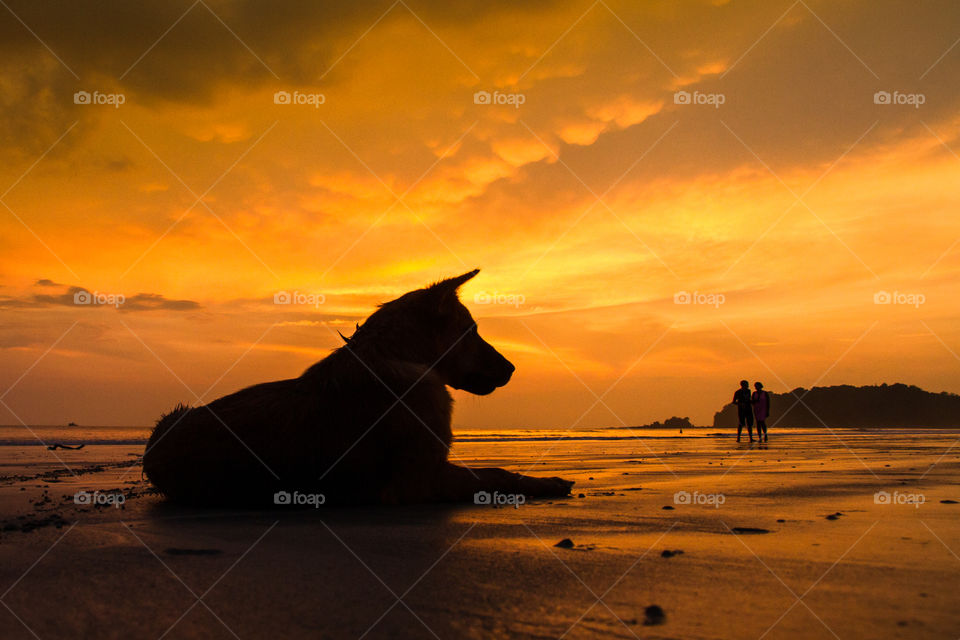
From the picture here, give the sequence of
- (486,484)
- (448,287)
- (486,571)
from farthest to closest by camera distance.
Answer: (448,287)
(486,484)
(486,571)

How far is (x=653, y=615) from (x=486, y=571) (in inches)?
30.1

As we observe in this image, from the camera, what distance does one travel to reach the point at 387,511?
4480 mm

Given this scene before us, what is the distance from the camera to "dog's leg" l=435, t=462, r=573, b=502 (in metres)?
5.12

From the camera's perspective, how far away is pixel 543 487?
5406 mm

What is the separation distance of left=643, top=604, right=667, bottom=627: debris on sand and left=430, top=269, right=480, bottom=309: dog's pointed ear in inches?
162

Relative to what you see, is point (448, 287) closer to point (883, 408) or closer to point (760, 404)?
point (760, 404)

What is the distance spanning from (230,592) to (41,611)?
556 mm

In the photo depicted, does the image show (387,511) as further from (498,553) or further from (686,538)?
(686,538)

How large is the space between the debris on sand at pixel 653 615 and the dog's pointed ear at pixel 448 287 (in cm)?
412

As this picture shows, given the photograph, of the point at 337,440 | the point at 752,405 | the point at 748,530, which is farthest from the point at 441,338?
the point at 752,405

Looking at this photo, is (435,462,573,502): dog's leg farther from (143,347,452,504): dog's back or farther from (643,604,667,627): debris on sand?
(643,604,667,627): debris on sand

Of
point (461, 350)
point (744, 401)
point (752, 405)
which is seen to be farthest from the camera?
point (744, 401)

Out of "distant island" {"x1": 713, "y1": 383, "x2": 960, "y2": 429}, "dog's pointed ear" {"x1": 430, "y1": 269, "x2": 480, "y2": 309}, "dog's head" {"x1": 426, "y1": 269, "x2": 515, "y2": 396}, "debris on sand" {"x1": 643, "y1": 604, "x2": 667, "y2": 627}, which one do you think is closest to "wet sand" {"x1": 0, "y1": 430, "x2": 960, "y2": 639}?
"debris on sand" {"x1": 643, "y1": 604, "x2": 667, "y2": 627}

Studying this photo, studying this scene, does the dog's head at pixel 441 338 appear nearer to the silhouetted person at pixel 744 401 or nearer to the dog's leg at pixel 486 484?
the dog's leg at pixel 486 484
